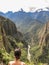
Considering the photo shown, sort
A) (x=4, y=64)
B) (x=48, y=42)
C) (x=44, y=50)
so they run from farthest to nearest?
(x=48, y=42) → (x=44, y=50) → (x=4, y=64)

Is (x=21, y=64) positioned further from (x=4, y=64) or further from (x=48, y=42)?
(x=48, y=42)

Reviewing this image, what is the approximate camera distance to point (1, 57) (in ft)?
101

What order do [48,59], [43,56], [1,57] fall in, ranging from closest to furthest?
1. [1,57]
2. [48,59]
3. [43,56]

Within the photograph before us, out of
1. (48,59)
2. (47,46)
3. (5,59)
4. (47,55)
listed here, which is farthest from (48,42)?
(5,59)

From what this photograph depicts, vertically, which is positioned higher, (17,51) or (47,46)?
(17,51)

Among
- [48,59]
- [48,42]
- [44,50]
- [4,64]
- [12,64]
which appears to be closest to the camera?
[12,64]

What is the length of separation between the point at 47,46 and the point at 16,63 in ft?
554

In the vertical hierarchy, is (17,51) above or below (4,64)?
above

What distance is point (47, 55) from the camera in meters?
161

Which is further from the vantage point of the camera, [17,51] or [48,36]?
[48,36]

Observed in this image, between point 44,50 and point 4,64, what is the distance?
142091 mm

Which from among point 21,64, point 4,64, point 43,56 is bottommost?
point 43,56

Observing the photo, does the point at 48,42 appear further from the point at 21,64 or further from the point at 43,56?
the point at 21,64

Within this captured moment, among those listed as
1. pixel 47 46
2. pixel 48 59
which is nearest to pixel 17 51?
pixel 48 59
